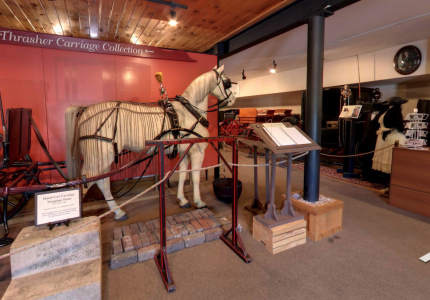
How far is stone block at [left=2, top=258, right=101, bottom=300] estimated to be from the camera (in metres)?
1.55

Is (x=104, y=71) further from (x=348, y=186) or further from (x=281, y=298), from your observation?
(x=348, y=186)

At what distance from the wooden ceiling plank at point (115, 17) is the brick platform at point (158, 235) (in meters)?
3.77

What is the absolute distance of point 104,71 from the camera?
4.27 meters

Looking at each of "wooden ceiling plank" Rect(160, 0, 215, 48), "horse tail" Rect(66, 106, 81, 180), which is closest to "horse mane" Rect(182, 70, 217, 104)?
"horse tail" Rect(66, 106, 81, 180)

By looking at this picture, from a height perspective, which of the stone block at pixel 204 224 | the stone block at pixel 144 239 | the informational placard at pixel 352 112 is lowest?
the stone block at pixel 144 239

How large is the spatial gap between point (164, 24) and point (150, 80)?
1.40 metres

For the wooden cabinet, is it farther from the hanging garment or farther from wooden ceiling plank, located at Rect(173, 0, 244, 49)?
wooden ceiling plank, located at Rect(173, 0, 244, 49)

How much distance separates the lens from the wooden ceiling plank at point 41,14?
404 centimetres

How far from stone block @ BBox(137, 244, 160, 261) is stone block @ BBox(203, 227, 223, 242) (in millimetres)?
579

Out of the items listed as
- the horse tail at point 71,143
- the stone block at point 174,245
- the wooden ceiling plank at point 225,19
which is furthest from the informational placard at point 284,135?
the wooden ceiling plank at point 225,19

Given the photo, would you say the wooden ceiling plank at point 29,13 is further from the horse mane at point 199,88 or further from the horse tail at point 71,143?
the horse mane at point 199,88

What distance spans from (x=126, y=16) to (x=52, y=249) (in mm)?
4450

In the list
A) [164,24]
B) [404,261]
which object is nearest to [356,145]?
[404,261]

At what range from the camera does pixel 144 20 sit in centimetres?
475
